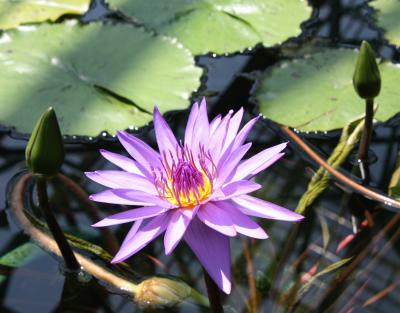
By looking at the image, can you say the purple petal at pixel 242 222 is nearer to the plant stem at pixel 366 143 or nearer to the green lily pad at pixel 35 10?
the plant stem at pixel 366 143

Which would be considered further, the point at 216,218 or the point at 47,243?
the point at 47,243

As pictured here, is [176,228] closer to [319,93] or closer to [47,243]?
[47,243]

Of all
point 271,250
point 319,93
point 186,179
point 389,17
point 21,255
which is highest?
point 186,179

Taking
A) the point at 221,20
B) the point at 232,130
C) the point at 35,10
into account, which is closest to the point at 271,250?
the point at 232,130

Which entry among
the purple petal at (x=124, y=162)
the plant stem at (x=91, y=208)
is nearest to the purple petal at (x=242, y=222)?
the purple petal at (x=124, y=162)

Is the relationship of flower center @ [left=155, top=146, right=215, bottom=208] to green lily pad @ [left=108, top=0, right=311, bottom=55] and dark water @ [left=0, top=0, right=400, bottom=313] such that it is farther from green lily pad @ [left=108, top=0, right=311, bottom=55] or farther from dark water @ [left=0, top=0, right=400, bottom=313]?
green lily pad @ [left=108, top=0, right=311, bottom=55]

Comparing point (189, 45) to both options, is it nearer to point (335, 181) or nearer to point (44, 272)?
point (335, 181)
